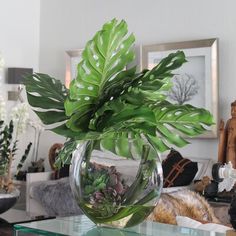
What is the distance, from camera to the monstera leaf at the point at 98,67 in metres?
1.27

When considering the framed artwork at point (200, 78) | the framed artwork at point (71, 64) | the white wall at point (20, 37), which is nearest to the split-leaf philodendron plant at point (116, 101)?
the framed artwork at point (200, 78)

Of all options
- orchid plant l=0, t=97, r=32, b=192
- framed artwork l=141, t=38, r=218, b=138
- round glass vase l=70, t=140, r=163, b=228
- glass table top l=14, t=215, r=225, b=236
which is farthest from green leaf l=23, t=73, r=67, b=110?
framed artwork l=141, t=38, r=218, b=138

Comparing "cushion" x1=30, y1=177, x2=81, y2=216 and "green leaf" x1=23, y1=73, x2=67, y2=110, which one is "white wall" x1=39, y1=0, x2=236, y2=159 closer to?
"cushion" x1=30, y1=177, x2=81, y2=216

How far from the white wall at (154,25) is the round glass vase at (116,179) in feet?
11.0

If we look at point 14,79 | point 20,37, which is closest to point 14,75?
point 14,79

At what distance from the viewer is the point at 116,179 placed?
4.25 feet

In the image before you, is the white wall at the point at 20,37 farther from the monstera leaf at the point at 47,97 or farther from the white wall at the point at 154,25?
the monstera leaf at the point at 47,97

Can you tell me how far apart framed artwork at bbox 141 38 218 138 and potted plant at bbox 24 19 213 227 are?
326 cm

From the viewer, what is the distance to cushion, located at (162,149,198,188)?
416 cm

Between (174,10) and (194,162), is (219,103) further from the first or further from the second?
(174,10)

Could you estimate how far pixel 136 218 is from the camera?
1.35m

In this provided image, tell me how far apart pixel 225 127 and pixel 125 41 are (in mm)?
3281

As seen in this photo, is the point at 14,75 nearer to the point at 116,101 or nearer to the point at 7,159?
the point at 7,159

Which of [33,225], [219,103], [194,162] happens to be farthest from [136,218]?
[219,103]
